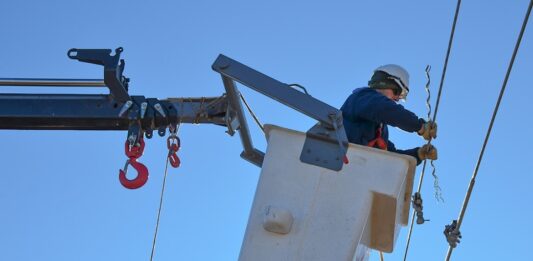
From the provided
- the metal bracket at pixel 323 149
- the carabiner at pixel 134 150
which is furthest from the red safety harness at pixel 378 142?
the carabiner at pixel 134 150

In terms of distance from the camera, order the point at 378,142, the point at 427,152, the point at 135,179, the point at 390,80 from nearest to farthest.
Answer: the point at 135,179 < the point at 378,142 < the point at 427,152 < the point at 390,80

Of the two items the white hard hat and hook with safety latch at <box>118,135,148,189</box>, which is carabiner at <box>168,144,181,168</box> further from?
the white hard hat

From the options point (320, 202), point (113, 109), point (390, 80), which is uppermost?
point (390, 80)

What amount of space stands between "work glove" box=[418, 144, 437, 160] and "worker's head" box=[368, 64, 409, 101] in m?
0.63

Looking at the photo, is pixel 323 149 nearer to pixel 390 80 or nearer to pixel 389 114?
pixel 389 114

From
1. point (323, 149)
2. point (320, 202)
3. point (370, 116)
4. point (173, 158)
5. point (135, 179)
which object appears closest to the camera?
point (320, 202)

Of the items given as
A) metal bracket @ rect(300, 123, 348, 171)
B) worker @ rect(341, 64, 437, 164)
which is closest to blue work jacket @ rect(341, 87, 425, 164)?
worker @ rect(341, 64, 437, 164)

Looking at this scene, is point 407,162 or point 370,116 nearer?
point 407,162

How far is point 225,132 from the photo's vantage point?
227 inches

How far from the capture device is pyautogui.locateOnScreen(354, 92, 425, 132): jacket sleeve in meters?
5.58

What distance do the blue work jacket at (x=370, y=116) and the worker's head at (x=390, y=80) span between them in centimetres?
47

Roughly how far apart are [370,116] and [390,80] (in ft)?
2.82

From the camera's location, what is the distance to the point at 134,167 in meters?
5.38

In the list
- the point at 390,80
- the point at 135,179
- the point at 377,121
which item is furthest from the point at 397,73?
the point at 135,179
